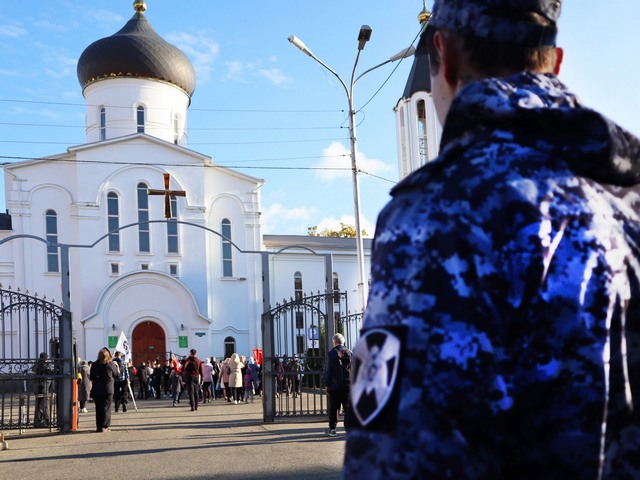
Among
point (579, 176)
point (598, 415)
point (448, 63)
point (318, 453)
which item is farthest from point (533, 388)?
point (318, 453)

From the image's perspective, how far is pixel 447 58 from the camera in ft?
5.18

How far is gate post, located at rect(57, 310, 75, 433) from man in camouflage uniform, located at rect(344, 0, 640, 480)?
53.7 ft

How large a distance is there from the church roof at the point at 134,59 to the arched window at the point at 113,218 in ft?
26.4

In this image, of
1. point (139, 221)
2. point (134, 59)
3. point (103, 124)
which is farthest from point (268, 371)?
point (103, 124)

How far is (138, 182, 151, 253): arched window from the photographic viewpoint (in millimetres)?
43000

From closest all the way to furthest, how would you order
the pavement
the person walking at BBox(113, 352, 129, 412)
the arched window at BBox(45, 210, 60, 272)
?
the pavement
the person walking at BBox(113, 352, 129, 412)
the arched window at BBox(45, 210, 60, 272)

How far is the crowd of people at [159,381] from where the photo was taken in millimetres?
17016

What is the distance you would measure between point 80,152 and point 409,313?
44155 mm

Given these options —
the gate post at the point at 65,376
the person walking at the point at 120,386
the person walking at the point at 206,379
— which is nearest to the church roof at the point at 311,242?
the person walking at the point at 206,379

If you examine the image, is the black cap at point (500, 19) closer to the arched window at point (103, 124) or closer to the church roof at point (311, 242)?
the arched window at point (103, 124)

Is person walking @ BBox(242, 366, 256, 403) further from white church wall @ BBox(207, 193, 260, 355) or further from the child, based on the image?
white church wall @ BBox(207, 193, 260, 355)

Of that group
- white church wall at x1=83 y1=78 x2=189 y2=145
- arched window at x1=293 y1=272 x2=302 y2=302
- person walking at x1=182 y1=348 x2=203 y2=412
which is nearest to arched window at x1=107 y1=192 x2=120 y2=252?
white church wall at x1=83 y1=78 x2=189 y2=145

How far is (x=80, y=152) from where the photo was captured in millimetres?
43000

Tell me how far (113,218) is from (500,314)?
43288mm
